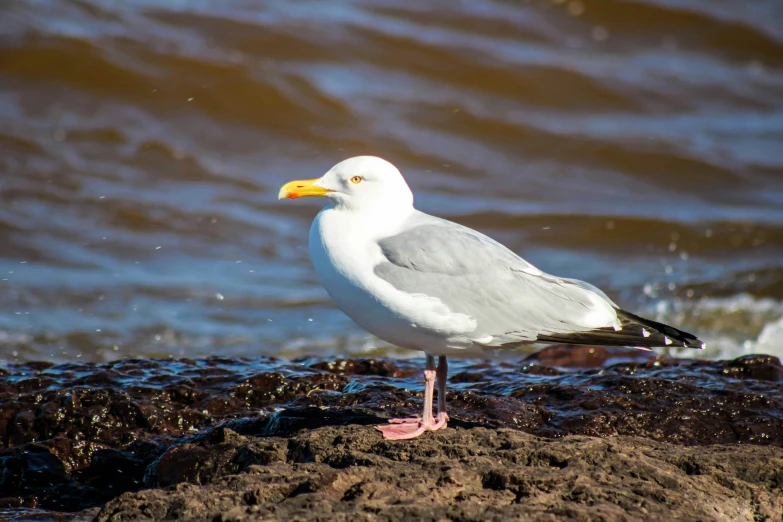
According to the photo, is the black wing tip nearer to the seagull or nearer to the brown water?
the seagull

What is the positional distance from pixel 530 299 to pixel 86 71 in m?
9.55

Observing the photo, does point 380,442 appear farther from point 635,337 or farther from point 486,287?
point 635,337

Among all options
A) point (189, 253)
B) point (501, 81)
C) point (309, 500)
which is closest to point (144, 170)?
point (189, 253)

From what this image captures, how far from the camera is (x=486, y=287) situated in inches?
163

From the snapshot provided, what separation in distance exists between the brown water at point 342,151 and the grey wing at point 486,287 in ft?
11.4

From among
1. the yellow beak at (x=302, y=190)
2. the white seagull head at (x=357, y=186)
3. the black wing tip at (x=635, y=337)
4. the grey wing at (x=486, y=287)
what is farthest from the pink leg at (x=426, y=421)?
the yellow beak at (x=302, y=190)

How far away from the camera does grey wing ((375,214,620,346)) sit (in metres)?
4.04

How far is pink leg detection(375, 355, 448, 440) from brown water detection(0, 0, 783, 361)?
3.28 meters

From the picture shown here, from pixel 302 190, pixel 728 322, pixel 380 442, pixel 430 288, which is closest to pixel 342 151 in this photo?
pixel 728 322

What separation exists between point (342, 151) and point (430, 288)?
834 centimetres

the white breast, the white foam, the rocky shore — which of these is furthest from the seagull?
the white foam

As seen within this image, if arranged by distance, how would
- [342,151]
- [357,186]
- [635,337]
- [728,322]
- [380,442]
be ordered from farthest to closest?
1. [342,151]
2. [728,322]
3. [357,186]
4. [635,337]
5. [380,442]

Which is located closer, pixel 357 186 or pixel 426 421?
pixel 426 421

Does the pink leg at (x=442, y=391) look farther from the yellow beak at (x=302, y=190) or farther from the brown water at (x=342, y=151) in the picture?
the brown water at (x=342, y=151)
